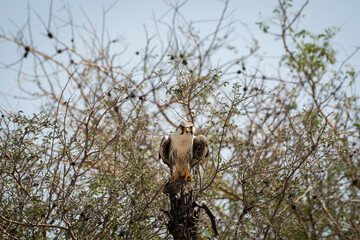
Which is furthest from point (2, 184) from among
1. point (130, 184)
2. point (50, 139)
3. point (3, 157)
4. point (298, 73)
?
point (298, 73)

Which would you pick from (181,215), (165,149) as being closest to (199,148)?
(165,149)

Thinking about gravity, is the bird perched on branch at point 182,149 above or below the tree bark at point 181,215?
above

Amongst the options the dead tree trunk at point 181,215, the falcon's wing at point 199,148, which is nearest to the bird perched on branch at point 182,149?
the falcon's wing at point 199,148

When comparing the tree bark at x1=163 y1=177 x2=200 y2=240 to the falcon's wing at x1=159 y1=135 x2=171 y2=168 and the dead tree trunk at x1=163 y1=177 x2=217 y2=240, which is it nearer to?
the dead tree trunk at x1=163 y1=177 x2=217 y2=240

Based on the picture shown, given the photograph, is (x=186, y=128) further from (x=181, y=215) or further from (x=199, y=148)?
(x=181, y=215)

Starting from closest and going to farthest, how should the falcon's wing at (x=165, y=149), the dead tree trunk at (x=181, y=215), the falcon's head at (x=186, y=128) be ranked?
1. the dead tree trunk at (x=181, y=215)
2. the falcon's head at (x=186, y=128)
3. the falcon's wing at (x=165, y=149)

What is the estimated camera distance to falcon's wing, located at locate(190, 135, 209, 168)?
6031 millimetres

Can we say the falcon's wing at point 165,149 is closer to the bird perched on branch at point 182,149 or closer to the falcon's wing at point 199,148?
the bird perched on branch at point 182,149

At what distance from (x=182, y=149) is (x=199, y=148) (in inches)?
14.4

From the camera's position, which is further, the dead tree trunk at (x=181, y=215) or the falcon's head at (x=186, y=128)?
the falcon's head at (x=186, y=128)

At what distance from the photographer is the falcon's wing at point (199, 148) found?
6031mm

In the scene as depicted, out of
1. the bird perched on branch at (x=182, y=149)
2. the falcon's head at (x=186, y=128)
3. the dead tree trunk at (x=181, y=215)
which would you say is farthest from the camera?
the bird perched on branch at (x=182, y=149)

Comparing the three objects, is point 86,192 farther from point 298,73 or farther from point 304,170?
point 298,73

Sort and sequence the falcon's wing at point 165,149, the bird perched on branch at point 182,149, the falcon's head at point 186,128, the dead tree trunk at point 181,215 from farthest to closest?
the falcon's wing at point 165,149
the bird perched on branch at point 182,149
the falcon's head at point 186,128
the dead tree trunk at point 181,215
